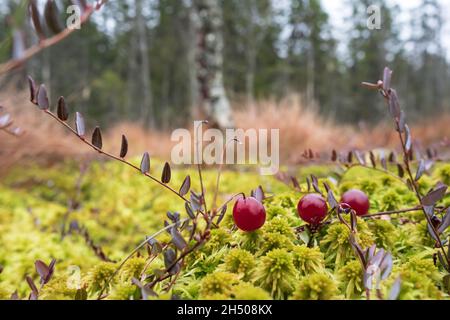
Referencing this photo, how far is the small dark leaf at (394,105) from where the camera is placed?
26.8 inches

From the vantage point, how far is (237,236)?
778 millimetres

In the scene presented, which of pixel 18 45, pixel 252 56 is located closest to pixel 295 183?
pixel 18 45

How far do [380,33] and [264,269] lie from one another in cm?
2539

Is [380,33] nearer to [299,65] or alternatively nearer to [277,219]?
[299,65]

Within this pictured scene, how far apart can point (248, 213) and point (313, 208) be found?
14 cm

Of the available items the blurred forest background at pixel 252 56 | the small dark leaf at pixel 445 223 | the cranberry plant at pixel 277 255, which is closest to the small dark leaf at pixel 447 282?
the cranberry plant at pixel 277 255

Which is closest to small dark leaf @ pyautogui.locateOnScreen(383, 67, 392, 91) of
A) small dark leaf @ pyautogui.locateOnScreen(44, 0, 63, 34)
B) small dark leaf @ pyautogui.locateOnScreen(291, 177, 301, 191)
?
small dark leaf @ pyautogui.locateOnScreen(291, 177, 301, 191)

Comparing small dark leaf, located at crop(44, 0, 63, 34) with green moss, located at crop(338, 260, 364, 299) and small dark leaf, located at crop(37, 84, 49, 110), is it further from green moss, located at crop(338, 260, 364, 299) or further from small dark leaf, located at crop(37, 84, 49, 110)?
green moss, located at crop(338, 260, 364, 299)

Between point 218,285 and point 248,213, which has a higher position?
point 248,213

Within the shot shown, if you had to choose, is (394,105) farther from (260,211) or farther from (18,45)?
(18,45)

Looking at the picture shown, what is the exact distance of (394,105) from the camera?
0.69m

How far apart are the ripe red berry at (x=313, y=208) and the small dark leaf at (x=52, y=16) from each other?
55cm
